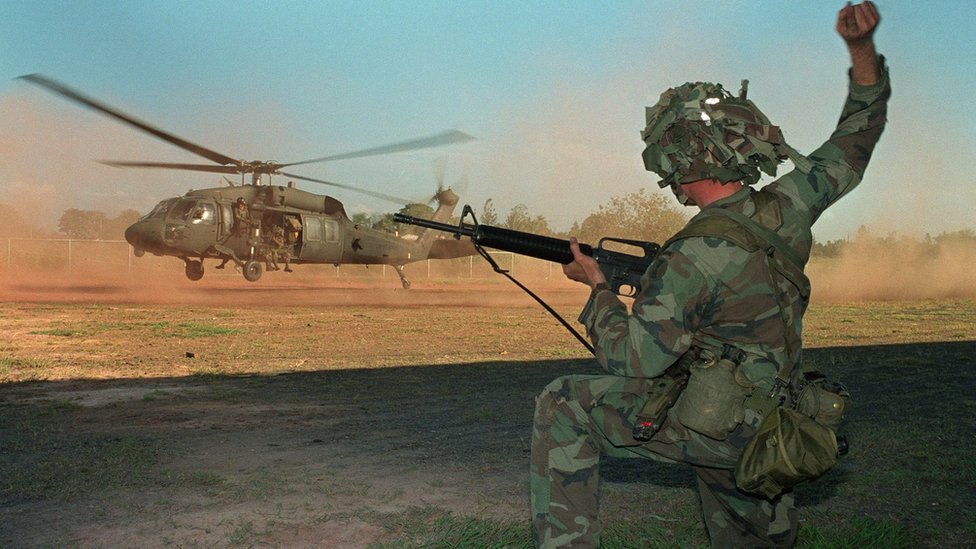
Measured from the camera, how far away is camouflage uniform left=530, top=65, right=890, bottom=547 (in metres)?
2.91

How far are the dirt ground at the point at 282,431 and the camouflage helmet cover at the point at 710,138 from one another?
140cm

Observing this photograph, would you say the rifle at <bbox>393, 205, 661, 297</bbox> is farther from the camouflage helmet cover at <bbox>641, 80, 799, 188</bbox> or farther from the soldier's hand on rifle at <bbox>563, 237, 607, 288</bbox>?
the camouflage helmet cover at <bbox>641, 80, 799, 188</bbox>

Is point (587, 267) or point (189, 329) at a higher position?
point (587, 267)

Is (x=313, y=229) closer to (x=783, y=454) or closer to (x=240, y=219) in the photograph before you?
(x=240, y=219)

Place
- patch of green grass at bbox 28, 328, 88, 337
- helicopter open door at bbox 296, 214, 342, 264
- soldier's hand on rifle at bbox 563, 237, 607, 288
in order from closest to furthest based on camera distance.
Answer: soldier's hand on rifle at bbox 563, 237, 607, 288, patch of green grass at bbox 28, 328, 88, 337, helicopter open door at bbox 296, 214, 342, 264

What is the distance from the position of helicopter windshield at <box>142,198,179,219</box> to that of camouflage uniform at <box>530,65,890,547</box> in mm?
18490

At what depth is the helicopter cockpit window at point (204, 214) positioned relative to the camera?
19719mm

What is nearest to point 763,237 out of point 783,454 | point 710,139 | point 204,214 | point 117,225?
point 710,139

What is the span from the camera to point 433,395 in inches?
358

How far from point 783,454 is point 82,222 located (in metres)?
81.0

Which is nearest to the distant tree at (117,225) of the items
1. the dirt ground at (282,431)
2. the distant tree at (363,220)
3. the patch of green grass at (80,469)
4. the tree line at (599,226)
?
the tree line at (599,226)

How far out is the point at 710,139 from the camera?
3.12m

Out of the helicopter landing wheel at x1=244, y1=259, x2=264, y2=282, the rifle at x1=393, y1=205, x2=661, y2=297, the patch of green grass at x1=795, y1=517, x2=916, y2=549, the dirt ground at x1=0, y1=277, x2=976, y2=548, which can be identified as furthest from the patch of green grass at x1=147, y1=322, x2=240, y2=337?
the patch of green grass at x1=795, y1=517, x2=916, y2=549

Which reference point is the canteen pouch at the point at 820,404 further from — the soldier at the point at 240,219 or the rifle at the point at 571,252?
the soldier at the point at 240,219
